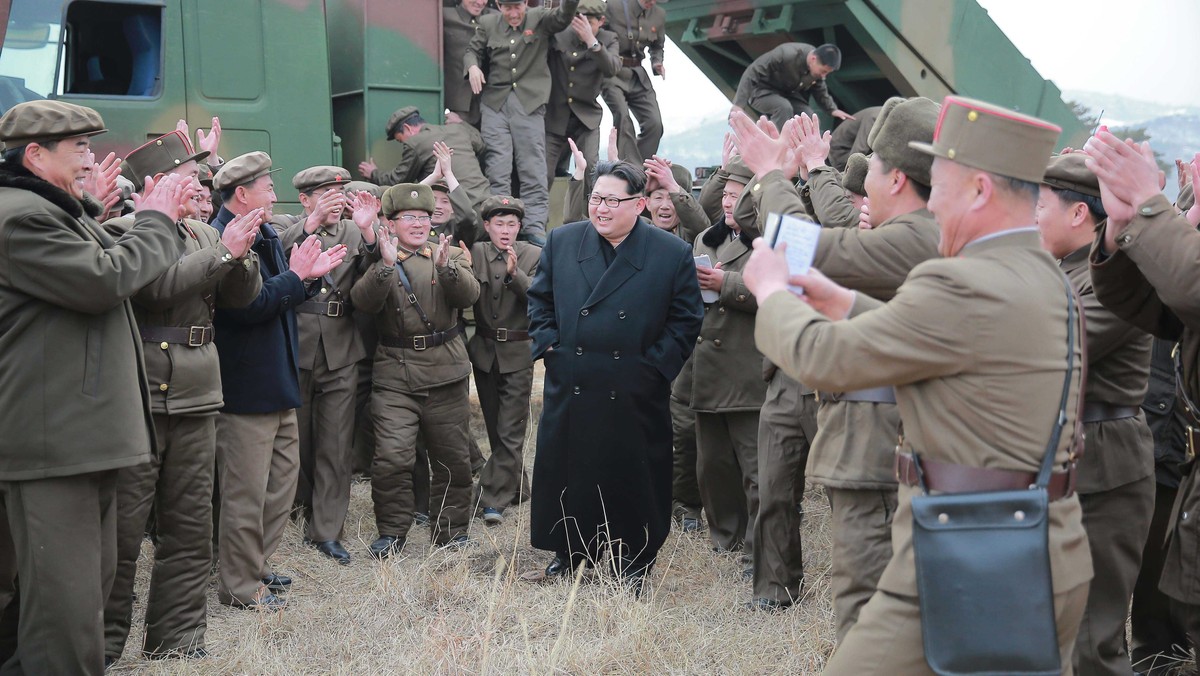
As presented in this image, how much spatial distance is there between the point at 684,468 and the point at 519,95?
2926 millimetres

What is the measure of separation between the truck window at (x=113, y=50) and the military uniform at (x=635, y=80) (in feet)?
10.7

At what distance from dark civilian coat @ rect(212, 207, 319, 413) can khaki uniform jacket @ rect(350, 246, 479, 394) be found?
763mm

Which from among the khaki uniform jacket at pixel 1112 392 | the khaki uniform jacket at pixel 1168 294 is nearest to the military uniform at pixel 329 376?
the khaki uniform jacket at pixel 1112 392

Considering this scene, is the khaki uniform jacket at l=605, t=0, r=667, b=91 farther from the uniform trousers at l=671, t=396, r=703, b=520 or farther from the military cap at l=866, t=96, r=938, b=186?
the military cap at l=866, t=96, r=938, b=186

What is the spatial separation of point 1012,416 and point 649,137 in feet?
22.9

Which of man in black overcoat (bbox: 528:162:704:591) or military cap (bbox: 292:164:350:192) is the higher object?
military cap (bbox: 292:164:350:192)

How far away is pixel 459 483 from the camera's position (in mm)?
6242

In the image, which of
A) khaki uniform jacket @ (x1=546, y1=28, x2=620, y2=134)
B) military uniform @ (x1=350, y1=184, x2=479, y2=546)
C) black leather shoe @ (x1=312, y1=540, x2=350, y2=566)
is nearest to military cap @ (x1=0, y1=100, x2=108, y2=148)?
military uniform @ (x1=350, y1=184, x2=479, y2=546)

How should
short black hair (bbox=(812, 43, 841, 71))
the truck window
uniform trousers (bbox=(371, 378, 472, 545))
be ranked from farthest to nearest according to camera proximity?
short black hair (bbox=(812, 43, 841, 71)), the truck window, uniform trousers (bbox=(371, 378, 472, 545))

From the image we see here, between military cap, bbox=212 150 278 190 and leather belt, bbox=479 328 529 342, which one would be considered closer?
military cap, bbox=212 150 278 190

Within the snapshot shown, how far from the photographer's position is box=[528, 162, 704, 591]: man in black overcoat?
5.14 meters

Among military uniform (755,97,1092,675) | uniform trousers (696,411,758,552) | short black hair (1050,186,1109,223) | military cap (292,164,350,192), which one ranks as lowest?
uniform trousers (696,411,758,552)

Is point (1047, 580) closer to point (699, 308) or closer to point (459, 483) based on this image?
point (699, 308)

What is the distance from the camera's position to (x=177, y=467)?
14.7ft
